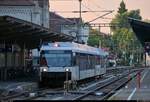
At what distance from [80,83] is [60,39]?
12.7 m

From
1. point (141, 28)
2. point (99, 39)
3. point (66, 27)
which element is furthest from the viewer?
point (99, 39)

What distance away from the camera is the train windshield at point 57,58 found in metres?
38.3

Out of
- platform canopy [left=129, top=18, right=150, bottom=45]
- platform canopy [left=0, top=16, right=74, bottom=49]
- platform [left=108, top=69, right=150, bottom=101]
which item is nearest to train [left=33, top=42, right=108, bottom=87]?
platform canopy [left=0, top=16, right=74, bottom=49]

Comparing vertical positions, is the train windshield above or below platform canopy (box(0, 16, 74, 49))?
below

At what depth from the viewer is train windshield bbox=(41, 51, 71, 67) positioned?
3831cm

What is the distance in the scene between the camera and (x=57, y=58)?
126ft

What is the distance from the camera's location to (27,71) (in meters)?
57.9

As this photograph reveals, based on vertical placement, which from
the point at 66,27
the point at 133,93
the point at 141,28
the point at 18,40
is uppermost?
the point at 66,27

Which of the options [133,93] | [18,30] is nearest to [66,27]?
[18,30]

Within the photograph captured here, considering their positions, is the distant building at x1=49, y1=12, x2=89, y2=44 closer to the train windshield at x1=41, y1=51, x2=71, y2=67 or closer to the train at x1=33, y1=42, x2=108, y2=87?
the train at x1=33, y1=42, x2=108, y2=87

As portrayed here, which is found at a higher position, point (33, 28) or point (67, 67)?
point (33, 28)

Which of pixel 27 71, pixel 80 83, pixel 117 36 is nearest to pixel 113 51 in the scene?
pixel 117 36

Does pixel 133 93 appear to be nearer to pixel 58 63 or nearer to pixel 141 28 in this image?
pixel 141 28

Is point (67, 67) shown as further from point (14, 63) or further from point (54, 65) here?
point (14, 63)
